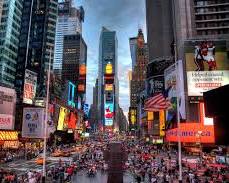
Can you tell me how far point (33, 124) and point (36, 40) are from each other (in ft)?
455

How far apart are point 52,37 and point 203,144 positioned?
107 metres

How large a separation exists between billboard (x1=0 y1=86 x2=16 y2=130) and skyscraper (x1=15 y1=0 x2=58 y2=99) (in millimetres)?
91076

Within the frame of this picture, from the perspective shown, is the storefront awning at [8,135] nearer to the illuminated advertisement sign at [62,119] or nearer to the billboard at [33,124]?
the illuminated advertisement sign at [62,119]

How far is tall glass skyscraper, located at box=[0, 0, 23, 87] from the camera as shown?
130875mm

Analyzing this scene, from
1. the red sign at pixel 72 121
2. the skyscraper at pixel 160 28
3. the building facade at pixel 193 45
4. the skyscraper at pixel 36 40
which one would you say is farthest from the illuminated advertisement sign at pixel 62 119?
the skyscraper at pixel 160 28

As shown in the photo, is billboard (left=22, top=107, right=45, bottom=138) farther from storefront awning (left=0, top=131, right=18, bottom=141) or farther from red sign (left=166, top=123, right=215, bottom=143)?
red sign (left=166, top=123, right=215, bottom=143)

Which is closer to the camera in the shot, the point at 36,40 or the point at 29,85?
the point at 29,85

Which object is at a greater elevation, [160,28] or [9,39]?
[160,28]

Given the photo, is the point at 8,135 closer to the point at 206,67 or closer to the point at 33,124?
the point at 33,124

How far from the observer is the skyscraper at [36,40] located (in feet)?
493

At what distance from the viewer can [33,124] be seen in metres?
26.7

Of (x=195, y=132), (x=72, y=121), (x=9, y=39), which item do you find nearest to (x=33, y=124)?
(x=195, y=132)

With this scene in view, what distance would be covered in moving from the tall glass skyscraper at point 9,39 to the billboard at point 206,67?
7960 centimetres

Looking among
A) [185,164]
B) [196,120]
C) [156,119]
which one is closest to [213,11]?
[196,120]
